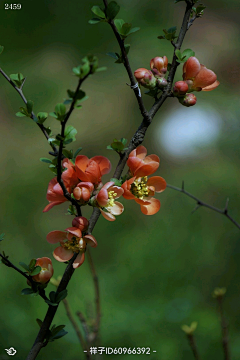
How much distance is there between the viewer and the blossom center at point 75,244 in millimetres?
416

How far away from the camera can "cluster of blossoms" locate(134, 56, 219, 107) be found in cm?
46

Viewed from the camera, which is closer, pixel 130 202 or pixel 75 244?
pixel 75 244

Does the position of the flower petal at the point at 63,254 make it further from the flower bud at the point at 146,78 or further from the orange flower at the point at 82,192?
the flower bud at the point at 146,78

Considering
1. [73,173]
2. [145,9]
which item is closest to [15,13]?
[145,9]

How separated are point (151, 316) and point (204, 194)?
2.14ft

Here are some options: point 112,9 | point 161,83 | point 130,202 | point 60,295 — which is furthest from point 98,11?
point 130,202

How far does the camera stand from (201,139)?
1878mm

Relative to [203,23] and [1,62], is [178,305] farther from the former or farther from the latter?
[203,23]

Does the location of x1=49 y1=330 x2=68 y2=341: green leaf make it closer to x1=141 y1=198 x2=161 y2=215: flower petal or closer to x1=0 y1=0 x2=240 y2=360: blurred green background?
x1=141 y1=198 x2=161 y2=215: flower petal

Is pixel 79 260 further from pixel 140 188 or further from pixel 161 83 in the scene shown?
pixel 161 83

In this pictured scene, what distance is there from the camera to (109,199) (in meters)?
0.43

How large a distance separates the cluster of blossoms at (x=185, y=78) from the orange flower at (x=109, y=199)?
14 cm

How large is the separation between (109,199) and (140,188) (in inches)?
2.4

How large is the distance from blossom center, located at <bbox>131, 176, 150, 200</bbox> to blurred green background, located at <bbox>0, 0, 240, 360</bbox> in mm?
802
